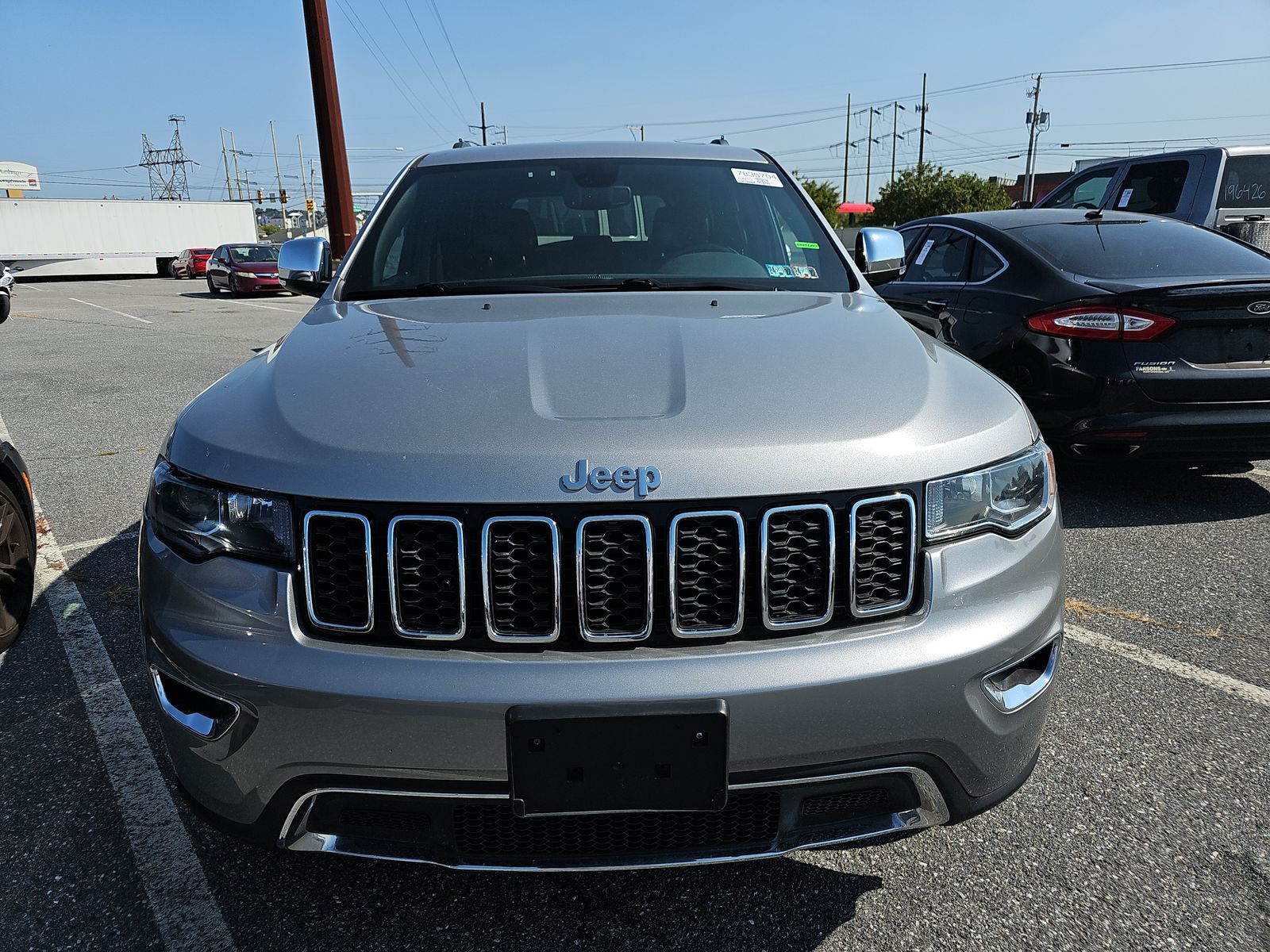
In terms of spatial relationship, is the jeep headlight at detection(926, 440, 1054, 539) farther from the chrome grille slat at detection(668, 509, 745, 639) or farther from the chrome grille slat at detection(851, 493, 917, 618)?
the chrome grille slat at detection(668, 509, 745, 639)

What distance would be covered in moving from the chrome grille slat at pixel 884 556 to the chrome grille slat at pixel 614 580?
0.39 meters

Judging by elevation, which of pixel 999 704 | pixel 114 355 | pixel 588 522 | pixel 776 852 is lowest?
pixel 114 355

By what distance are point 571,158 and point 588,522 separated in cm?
221

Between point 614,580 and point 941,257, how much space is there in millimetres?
5072

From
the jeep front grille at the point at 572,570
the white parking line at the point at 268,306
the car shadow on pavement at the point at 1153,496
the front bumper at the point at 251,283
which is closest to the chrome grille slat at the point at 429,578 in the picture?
the jeep front grille at the point at 572,570

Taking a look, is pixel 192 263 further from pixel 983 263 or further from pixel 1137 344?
pixel 1137 344

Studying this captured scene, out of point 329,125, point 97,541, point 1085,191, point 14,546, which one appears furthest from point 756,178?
point 329,125

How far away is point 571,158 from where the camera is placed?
349 centimetres

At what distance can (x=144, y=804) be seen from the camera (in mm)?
2426

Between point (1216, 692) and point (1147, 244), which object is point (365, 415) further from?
point (1147, 244)

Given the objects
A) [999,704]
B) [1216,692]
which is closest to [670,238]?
[999,704]

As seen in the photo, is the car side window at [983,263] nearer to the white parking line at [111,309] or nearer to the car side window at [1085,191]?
the car side window at [1085,191]

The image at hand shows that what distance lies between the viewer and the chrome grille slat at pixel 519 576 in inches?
65.7

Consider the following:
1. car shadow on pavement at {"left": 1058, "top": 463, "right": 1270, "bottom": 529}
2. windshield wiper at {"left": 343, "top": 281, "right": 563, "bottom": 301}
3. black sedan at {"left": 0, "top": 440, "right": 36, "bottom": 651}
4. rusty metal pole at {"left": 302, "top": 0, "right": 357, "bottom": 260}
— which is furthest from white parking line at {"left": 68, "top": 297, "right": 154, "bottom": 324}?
car shadow on pavement at {"left": 1058, "top": 463, "right": 1270, "bottom": 529}
